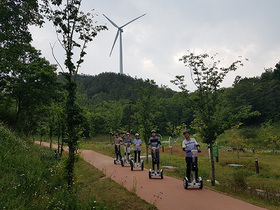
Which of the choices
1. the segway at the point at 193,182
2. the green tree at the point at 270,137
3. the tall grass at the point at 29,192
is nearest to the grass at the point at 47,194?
the tall grass at the point at 29,192

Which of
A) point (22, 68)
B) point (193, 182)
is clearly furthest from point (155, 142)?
point (22, 68)

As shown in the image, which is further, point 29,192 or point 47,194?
point 47,194

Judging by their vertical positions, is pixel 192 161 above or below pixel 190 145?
below

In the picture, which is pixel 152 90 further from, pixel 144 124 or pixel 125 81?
pixel 125 81

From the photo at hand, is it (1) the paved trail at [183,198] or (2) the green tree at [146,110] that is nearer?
(1) the paved trail at [183,198]

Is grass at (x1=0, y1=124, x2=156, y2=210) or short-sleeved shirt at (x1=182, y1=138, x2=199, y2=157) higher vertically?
short-sleeved shirt at (x1=182, y1=138, x2=199, y2=157)

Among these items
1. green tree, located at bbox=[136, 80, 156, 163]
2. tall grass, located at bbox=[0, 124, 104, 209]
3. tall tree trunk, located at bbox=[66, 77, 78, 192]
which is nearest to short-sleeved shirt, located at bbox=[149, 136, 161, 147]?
tall grass, located at bbox=[0, 124, 104, 209]

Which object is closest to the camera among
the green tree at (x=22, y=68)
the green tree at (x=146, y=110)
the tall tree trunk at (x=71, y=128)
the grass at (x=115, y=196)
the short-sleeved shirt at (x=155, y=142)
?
→ the grass at (x=115, y=196)

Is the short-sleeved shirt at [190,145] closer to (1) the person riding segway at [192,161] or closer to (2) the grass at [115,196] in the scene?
(1) the person riding segway at [192,161]

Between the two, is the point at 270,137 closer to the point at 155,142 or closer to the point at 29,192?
the point at 155,142

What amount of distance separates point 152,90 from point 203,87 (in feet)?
22.8

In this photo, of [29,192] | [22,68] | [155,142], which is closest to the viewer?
[29,192]

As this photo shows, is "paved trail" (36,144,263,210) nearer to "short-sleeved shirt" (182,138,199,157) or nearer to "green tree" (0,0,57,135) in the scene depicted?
"short-sleeved shirt" (182,138,199,157)

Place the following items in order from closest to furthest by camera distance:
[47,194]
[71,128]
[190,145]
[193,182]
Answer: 1. [47,194]
2. [71,128]
3. [193,182]
4. [190,145]
